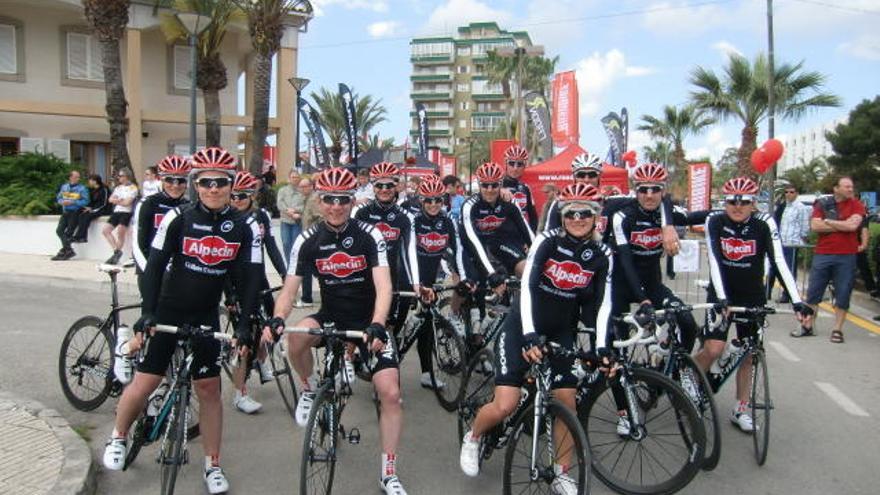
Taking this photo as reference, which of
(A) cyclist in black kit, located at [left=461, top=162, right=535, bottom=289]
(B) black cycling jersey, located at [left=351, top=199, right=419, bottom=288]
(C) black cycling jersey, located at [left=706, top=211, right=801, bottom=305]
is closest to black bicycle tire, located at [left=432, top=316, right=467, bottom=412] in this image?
(B) black cycling jersey, located at [left=351, top=199, right=419, bottom=288]

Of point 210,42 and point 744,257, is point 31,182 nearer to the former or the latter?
point 210,42

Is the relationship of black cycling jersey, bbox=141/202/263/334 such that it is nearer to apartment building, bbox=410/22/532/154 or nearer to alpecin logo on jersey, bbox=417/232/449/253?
alpecin logo on jersey, bbox=417/232/449/253

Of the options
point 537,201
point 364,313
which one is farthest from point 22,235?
point 364,313

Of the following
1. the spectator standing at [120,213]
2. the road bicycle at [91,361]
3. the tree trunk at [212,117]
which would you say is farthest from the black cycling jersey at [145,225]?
the tree trunk at [212,117]

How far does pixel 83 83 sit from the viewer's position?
990 inches

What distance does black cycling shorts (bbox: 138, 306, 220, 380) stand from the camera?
4465mm

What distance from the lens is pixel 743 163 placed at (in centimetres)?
2756

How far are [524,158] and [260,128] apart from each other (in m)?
15.7

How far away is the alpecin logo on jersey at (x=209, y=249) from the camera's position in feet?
14.6

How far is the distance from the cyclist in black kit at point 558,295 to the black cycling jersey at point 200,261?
5.28 feet

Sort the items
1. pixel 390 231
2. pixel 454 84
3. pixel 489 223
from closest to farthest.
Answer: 1. pixel 390 231
2. pixel 489 223
3. pixel 454 84

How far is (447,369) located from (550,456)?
2.61 m

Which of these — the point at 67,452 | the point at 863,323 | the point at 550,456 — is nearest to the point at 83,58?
the point at 67,452

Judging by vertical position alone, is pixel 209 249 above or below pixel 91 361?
above
